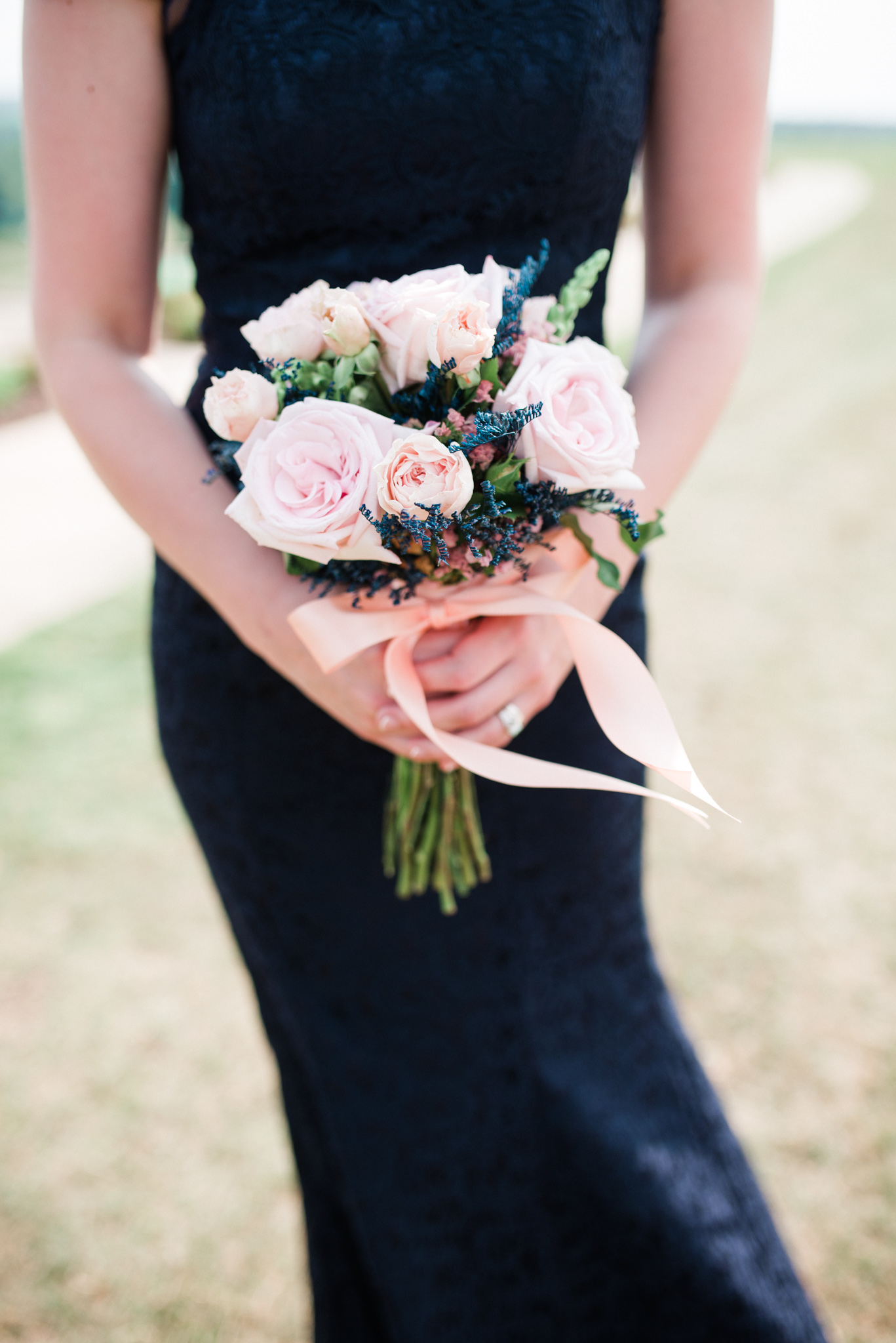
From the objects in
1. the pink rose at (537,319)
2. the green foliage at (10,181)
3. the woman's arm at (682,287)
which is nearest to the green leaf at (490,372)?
the pink rose at (537,319)

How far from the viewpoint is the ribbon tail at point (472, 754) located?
1.20 metres

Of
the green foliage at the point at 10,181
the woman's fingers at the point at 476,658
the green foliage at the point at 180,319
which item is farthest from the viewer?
the green foliage at the point at 10,181

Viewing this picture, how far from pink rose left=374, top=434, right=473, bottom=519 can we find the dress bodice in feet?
1.87

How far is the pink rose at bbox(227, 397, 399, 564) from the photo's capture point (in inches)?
38.7

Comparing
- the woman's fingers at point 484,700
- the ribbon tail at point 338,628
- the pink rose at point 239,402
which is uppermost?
the pink rose at point 239,402

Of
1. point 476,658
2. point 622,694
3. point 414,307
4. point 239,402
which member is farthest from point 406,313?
point 622,694

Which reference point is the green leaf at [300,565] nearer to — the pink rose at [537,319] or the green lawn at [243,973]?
the pink rose at [537,319]

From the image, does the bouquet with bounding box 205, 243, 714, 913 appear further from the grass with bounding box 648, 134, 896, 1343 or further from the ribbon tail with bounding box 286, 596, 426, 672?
the grass with bounding box 648, 134, 896, 1343

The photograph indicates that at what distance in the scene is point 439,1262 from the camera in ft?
5.51

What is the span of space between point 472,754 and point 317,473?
0.44 metres

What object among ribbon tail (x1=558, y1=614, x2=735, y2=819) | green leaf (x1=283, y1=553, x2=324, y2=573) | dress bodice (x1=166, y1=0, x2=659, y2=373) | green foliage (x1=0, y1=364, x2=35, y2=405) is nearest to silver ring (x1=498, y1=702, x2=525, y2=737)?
ribbon tail (x1=558, y1=614, x2=735, y2=819)

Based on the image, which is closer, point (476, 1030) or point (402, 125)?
point (402, 125)

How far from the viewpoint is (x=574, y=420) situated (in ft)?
3.39

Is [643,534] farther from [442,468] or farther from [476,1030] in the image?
[476,1030]
